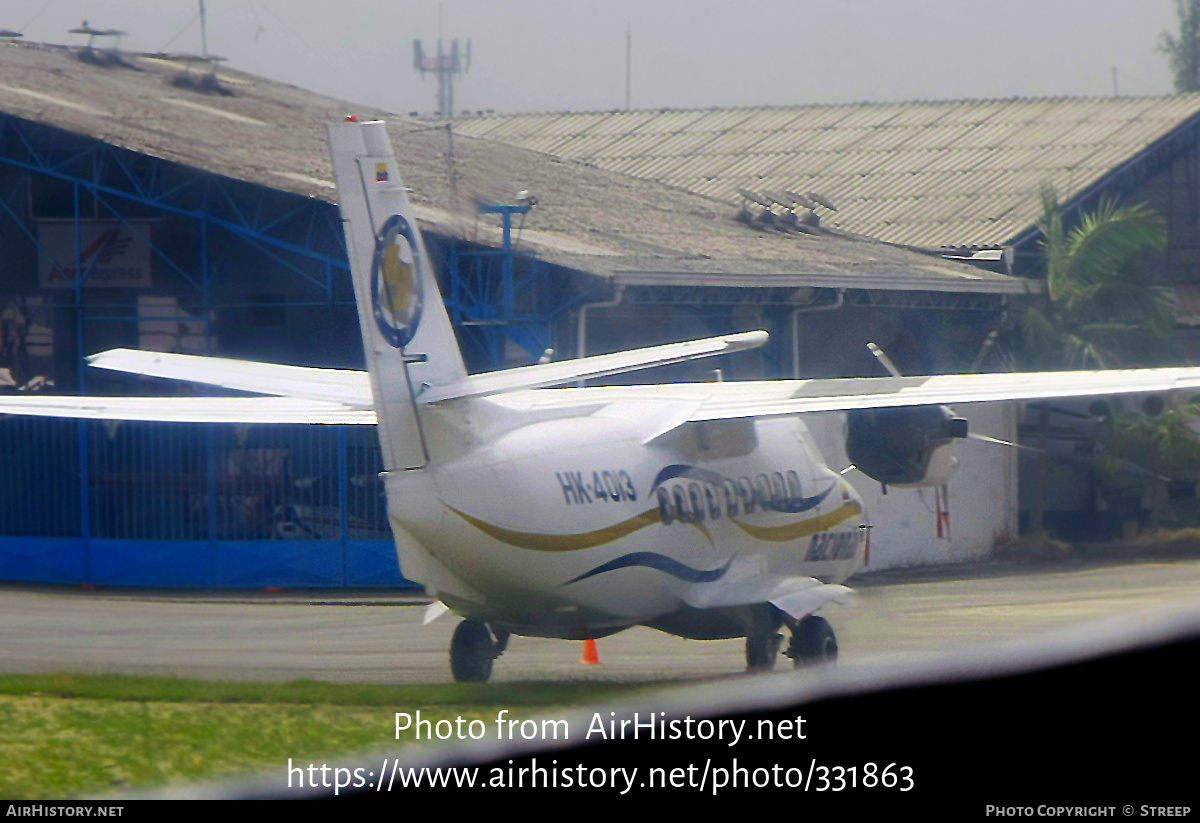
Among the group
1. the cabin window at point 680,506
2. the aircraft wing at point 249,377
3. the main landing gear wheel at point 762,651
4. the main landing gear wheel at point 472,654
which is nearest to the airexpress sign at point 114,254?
the aircraft wing at point 249,377

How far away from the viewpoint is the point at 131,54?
99.1ft

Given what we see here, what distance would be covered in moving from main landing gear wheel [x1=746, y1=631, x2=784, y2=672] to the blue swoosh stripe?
77 cm

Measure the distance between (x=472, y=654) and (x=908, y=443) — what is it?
4.50 m

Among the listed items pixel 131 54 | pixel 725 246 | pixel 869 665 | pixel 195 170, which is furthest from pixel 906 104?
pixel 869 665

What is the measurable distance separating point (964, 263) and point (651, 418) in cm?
1912

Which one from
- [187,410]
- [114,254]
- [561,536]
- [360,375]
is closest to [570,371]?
[561,536]

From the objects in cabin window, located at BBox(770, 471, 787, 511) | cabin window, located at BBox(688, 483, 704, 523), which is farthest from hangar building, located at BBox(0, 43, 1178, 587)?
cabin window, located at BBox(688, 483, 704, 523)

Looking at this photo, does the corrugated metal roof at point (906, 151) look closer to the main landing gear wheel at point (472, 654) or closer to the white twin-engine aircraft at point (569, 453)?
the white twin-engine aircraft at point (569, 453)

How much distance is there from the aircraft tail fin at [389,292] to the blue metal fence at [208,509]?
31.3 feet

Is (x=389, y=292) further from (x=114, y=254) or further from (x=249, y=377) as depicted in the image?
(x=114, y=254)

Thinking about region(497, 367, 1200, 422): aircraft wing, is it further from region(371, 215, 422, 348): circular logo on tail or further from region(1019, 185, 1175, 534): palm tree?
region(1019, 185, 1175, 534): palm tree

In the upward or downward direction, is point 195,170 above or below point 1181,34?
below

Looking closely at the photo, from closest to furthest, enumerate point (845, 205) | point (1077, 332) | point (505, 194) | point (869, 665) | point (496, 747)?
point (496, 747), point (869, 665), point (505, 194), point (1077, 332), point (845, 205)

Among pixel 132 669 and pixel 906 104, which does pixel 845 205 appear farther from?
pixel 132 669
